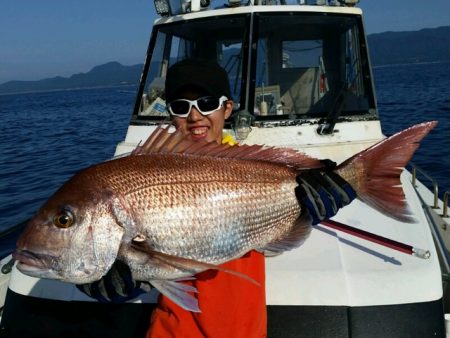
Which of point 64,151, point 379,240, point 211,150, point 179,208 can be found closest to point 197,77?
point 211,150

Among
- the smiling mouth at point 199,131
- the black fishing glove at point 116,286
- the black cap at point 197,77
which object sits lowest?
the black fishing glove at point 116,286

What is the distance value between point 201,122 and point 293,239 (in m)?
0.88

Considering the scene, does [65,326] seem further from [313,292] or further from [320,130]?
[320,130]

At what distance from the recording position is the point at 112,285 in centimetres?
177

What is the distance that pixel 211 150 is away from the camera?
6.18 ft

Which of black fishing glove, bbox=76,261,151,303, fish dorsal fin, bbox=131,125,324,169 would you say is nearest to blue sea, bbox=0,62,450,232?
black fishing glove, bbox=76,261,151,303

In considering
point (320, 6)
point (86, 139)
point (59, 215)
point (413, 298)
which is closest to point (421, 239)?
point (413, 298)

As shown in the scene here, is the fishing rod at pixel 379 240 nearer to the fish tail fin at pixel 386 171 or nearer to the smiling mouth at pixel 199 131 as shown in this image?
the fish tail fin at pixel 386 171

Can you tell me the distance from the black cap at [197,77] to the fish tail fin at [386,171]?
0.84m

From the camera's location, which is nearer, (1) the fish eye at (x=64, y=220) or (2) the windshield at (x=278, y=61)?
(1) the fish eye at (x=64, y=220)

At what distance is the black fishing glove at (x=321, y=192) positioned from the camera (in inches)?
74.8

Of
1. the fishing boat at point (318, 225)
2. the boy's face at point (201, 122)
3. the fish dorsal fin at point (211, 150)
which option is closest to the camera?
the fish dorsal fin at point (211, 150)

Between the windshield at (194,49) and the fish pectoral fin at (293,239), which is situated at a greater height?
the windshield at (194,49)

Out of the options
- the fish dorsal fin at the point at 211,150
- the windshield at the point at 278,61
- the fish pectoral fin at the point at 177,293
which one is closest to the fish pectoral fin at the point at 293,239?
the fish dorsal fin at the point at 211,150
